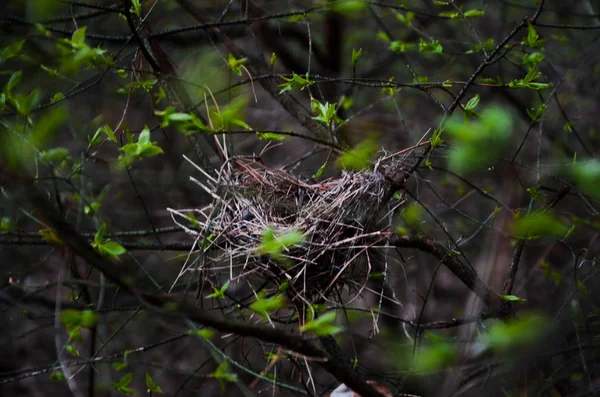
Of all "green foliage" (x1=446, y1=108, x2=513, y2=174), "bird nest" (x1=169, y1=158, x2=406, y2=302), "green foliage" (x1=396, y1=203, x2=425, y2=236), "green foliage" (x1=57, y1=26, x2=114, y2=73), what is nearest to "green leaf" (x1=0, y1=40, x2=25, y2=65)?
"green foliage" (x1=57, y1=26, x2=114, y2=73)

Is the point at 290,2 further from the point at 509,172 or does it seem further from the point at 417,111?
the point at 509,172

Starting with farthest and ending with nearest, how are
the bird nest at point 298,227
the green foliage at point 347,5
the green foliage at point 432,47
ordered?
the green foliage at point 432,47 → the green foliage at point 347,5 → the bird nest at point 298,227

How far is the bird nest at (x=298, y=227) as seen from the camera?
85.7 inches

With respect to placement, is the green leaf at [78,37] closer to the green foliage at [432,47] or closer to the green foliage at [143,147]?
the green foliage at [143,147]

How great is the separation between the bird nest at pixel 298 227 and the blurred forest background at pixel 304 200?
0.01 meters

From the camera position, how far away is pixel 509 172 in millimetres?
2076

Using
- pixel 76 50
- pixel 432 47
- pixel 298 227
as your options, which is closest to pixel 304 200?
pixel 298 227

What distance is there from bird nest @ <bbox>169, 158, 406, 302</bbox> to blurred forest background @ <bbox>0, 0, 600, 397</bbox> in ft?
0.04

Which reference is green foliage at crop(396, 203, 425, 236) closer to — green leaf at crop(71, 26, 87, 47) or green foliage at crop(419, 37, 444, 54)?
green foliage at crop(419, 37, 444, 54)

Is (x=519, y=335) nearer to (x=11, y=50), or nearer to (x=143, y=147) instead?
(x=143, y=147)

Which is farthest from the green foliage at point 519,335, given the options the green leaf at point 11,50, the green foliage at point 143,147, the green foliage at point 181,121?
the green leaf at point 11,50

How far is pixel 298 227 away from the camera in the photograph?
7.43 feet

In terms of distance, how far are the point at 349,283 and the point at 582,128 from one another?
2796 mm

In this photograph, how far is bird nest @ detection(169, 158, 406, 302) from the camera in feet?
7.14
